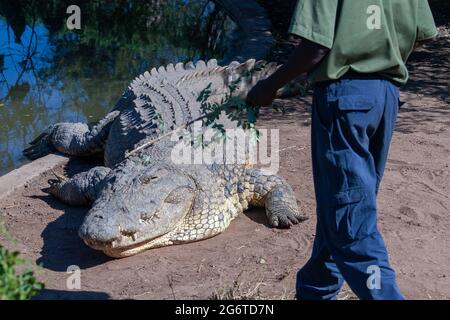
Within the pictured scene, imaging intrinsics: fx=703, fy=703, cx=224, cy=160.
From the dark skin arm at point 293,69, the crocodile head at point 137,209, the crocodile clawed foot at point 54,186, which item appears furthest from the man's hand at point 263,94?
the crocodile clawed foot at point 54,186

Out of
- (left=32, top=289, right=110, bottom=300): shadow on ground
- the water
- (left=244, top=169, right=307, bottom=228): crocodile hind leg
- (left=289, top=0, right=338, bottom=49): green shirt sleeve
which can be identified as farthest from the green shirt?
the water

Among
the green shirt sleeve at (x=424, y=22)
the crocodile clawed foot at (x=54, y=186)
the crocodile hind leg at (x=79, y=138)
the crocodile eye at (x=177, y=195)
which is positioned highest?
the green shirt sleeve at (x=424, y=22)

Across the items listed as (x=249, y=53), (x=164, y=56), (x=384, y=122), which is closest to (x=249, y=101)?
(x=384, y=122)

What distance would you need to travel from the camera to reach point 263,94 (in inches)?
128

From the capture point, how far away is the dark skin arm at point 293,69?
294 cm

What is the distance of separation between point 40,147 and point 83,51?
3530 millimetres

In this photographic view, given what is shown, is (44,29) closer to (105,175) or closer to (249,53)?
(249,53)

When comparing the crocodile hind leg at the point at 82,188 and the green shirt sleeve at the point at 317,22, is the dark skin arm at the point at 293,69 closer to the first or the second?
the green shirt sleeve at the point at 317,22

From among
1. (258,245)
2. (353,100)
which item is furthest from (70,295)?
(353,100)

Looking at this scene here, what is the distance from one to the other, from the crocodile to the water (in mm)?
1237

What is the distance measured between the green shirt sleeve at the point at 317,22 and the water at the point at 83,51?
463 centimetres

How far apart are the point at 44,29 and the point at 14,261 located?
9.67 m

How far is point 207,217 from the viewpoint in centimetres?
511

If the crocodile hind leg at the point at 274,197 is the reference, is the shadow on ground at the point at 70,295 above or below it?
below
